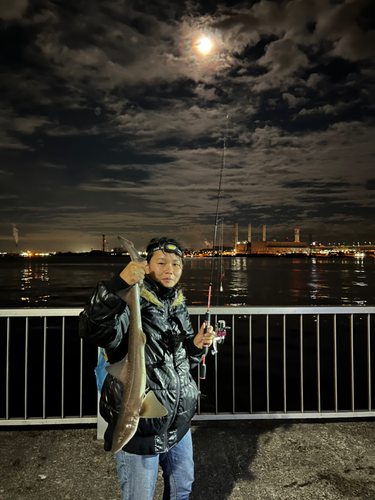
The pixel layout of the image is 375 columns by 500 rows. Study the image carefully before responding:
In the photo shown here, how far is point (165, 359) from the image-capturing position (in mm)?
2137

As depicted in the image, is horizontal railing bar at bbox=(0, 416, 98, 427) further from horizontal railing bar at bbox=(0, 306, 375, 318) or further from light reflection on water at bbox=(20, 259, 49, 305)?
light reflection on water at bbox=(20, 259, 49, 305)

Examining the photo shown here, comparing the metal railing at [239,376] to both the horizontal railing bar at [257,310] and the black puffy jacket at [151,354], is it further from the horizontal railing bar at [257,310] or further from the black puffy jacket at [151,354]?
the black puffy jacket at [151,354]

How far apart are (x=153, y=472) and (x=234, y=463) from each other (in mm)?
1684

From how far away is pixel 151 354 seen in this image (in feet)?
6.87

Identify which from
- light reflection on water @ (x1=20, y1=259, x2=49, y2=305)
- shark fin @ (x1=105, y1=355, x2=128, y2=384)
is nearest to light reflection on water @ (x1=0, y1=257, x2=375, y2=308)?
light reflection on water @ (x1=20, y1=259, x2=49, y2=305)

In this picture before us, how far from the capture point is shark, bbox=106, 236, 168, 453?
1.78 meters

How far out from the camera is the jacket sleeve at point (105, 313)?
1909mm

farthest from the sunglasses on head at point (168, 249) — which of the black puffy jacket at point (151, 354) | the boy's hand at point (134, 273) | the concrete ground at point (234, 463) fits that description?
the concrete ground at point (234, 463)

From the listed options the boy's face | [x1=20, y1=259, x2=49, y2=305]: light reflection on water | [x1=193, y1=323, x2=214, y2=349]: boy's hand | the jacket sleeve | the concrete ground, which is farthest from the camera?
[x1=20, y1=259, x2=49, y2=305]: light reflection on water

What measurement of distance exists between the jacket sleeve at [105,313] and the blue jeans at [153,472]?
2.23ft

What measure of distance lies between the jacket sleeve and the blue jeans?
2.23ft

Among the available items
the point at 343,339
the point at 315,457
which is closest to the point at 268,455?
the point at 315,457

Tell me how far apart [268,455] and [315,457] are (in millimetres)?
441

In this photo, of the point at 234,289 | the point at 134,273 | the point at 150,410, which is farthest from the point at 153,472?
A: the point at 234,289
